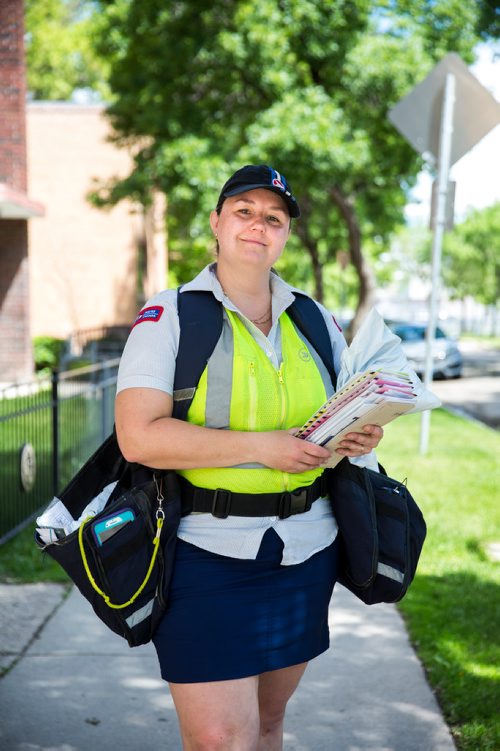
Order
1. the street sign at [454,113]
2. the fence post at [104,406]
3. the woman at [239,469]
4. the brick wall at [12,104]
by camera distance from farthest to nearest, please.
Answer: the brick wall at [12,104], the fence post at [104,406], the street sign at [454,113], the woman at [239,469]

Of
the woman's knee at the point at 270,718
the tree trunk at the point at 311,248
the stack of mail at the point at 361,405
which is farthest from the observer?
the tree trunk at the point at 311,248

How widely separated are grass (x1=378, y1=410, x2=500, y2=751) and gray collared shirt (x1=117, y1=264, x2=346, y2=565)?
159 cm

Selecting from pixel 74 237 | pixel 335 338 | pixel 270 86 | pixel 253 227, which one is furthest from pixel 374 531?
pixel 74 237

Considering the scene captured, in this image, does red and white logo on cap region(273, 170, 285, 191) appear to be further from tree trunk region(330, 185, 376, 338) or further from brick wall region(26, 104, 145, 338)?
brick wall region(26, 104, 145, 338)

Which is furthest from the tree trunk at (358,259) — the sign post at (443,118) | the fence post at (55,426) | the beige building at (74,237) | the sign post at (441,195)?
the fence post at (55,426)

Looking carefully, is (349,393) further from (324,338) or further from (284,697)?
(284,697)

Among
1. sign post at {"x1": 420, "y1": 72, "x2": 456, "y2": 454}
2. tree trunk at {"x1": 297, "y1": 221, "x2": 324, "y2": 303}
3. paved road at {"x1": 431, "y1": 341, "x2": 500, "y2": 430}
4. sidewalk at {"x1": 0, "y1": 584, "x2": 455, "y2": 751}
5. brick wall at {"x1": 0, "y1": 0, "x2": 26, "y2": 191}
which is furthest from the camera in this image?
tree trunk at {"x1": 297, "y1": 221, "x2": 324, "y2": 303}

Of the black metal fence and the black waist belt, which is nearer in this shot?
the black waist belt

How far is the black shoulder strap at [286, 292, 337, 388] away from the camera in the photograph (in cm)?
271

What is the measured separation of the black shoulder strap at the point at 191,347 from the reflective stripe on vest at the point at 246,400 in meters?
0.02

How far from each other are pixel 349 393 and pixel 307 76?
1736 cm

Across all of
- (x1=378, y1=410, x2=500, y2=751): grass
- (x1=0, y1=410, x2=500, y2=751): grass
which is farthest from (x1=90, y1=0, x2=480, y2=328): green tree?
(x1=0, y1=410, x2=500, y2=751): grass

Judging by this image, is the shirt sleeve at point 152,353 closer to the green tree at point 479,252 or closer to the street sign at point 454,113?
the street sign at point 454,113

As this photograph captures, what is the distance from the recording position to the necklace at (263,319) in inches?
105
